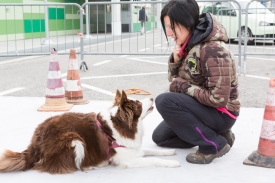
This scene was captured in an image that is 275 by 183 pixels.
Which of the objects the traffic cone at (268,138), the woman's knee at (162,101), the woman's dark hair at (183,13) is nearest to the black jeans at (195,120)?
the woman's knee at (162,101)

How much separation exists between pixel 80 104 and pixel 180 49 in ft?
8.28

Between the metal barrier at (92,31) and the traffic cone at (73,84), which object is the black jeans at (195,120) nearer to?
the traffic cone at (73,84)

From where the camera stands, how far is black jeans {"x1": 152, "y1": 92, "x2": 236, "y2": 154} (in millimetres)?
3166

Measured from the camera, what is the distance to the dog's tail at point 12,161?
Result: 2.97m

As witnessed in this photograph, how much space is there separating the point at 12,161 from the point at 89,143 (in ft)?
2.05

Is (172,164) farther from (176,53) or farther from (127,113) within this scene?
(176,53)

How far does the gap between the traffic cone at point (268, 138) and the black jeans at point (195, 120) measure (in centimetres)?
29

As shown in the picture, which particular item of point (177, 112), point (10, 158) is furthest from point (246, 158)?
point (10, 158)

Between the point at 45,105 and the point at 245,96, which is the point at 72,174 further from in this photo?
the point at 245,96

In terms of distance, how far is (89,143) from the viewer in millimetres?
3014

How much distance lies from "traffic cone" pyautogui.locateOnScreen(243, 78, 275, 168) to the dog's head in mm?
983

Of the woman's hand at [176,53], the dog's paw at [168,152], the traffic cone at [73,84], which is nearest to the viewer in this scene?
the woman's hand at [176,53]

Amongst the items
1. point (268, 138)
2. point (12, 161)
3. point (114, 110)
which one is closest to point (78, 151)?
point (114, 110)

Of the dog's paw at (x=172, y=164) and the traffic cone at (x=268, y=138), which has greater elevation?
the traffic cone at (x=268, y=138)
